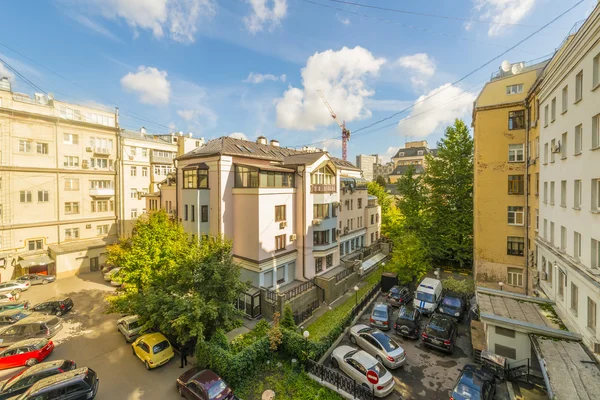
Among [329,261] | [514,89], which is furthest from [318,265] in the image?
[514,89]

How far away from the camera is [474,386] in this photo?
1102 cm

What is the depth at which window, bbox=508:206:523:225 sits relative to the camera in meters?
22.3

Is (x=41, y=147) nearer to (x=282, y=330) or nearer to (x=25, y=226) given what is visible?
(x=25, y=226)

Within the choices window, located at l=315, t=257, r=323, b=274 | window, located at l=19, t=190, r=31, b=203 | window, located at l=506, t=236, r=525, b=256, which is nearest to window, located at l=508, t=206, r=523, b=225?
window, located at l=506, t=236, r=525, b=256

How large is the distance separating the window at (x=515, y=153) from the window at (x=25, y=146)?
48316 millimetres

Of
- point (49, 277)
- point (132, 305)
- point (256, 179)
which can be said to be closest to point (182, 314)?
point (132, 305)

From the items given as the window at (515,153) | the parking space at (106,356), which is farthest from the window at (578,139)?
the parking space at (106,356)

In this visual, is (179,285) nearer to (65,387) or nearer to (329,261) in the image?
(65,387)

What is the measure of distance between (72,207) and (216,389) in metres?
32.0

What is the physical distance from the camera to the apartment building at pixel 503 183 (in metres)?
22.0

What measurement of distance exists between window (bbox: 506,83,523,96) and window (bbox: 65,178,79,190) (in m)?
47.0

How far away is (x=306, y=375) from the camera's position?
13383mm

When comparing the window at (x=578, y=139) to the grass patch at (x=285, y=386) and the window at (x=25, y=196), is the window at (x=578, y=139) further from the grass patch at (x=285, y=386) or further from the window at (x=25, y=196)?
the window at (x=25, y=196)

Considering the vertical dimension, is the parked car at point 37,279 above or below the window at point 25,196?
below
